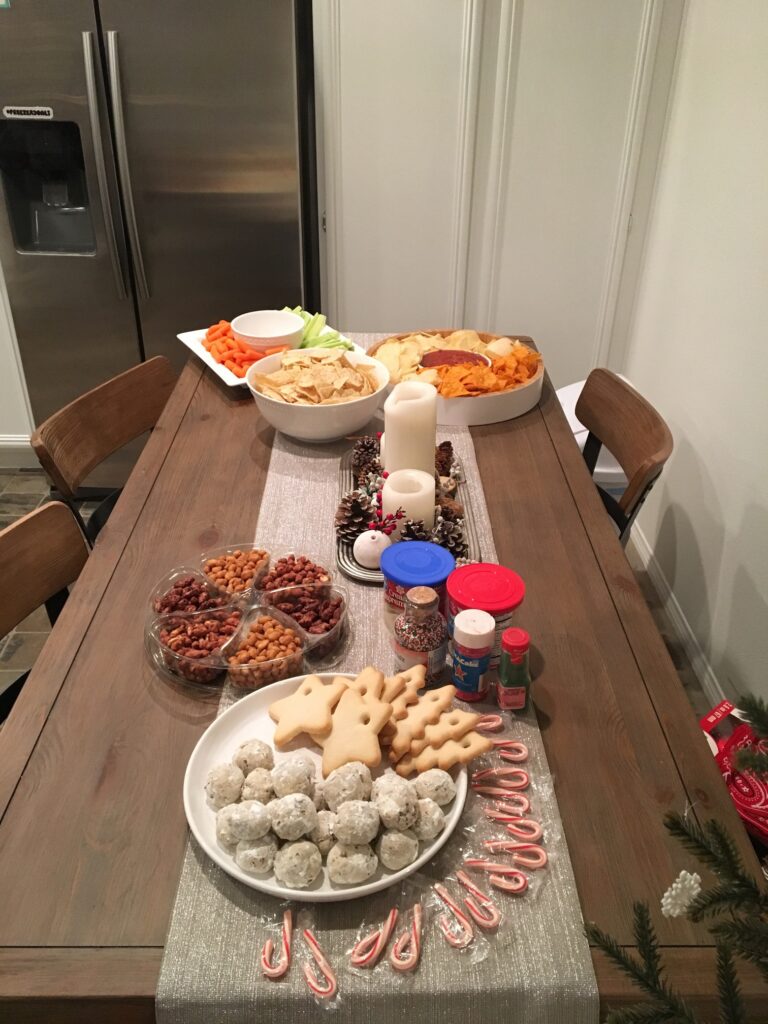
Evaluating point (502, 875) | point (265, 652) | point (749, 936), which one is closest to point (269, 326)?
point (265, 652)

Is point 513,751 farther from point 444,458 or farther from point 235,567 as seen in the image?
point 444,458

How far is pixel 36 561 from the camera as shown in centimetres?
130

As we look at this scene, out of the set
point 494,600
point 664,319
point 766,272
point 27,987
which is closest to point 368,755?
point 494,600

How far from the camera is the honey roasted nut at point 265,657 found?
105 cm

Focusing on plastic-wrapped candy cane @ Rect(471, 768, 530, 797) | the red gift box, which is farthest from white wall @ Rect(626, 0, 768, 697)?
plastic-wrapped candy cane @ Rect(471, 768, 530, 797)

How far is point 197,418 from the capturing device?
5.86ft

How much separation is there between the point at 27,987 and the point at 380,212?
267 centimetres

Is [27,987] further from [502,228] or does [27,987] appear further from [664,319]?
[502,228]

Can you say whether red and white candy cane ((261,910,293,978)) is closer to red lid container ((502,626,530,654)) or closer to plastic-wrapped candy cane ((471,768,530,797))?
plastic-wrapped candy cane ((471,768,530,797))

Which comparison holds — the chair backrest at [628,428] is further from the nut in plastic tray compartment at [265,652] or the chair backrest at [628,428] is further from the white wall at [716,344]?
the nut in plastic tray compartment at [265,652]

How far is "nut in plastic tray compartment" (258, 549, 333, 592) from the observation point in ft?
3.91

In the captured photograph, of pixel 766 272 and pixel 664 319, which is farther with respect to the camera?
pixel 664 319

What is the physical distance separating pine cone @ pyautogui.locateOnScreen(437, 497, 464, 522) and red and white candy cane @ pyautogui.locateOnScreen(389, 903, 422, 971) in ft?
2.29

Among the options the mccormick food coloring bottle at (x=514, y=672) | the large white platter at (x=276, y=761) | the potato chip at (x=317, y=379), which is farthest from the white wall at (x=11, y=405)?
the mccormick food coloring bottle at (x=514, y=672)
